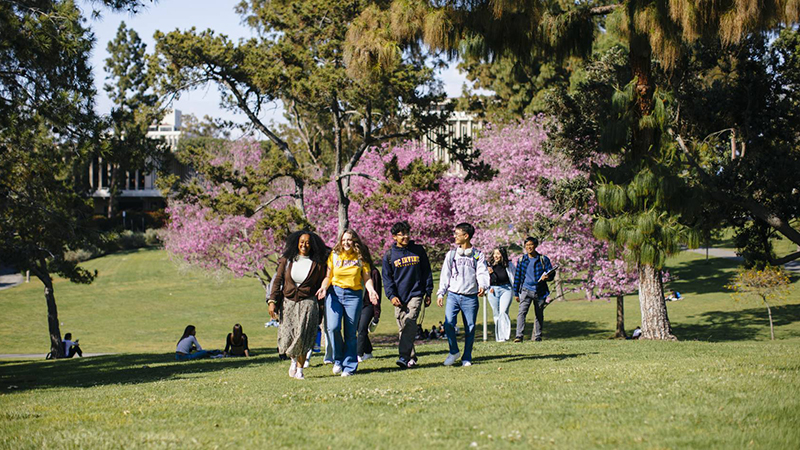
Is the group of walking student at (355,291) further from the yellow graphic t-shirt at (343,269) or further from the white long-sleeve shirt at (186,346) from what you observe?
the white long-sleeve shirt at (186,346)

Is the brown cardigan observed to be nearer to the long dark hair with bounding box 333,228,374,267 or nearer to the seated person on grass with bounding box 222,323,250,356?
the long dark hair with bounding box 333,228,374,267

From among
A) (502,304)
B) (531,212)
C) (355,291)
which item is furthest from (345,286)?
(531,212)

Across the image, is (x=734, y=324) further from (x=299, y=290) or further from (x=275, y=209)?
(x=299, y=290)

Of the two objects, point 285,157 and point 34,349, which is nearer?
point 285,157

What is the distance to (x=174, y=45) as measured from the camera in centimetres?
1962

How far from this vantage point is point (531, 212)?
26797 millimetres

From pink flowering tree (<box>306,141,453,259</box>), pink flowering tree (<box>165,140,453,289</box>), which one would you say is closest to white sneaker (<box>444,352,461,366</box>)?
pink flowering tree (<box>165,140,453,289</box>)

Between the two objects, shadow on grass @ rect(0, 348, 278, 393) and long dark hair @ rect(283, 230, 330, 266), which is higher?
long dark hair @ rect(283, 230, 330, 266)

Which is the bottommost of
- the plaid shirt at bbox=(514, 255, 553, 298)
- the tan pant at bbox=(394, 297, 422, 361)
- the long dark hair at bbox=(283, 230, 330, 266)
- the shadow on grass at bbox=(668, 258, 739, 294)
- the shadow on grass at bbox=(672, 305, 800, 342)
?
the shadow on grass at bbox=(672, 305, 800, 342)

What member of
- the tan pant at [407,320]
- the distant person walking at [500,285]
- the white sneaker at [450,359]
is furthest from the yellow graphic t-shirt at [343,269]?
the distant person walking at [500,285]

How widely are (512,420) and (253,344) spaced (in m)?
23.9

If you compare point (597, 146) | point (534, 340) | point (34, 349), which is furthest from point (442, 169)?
point (34, 349)

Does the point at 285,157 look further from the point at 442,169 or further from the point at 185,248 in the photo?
the point at 185,248

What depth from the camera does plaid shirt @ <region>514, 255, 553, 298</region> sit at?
14156 mm
